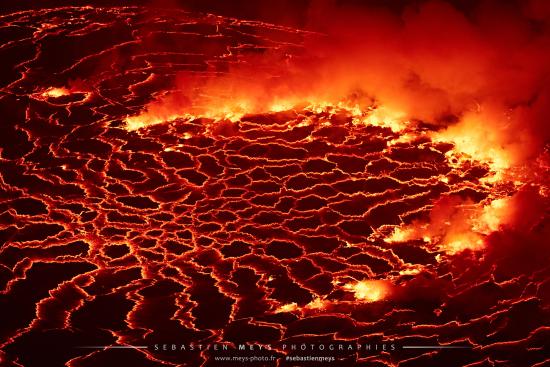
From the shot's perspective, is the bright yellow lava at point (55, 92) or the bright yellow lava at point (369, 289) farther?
the bright yellow lava at point (55, 92)

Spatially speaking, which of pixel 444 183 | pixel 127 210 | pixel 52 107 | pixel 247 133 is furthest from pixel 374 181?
pixel 52 107

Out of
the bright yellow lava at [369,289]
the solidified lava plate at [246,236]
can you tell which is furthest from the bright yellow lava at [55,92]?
the bright yellow lava at [369,289]

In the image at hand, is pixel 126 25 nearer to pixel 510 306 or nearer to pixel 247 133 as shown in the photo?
pixel 247 133

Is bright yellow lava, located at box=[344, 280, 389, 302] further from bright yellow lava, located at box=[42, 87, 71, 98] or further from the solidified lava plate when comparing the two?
bright yellow lava, located at box=[42, 87, 71, 98]

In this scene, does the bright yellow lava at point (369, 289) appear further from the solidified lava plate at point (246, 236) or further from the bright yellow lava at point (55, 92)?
the bright yellow lava at point (55, 92)

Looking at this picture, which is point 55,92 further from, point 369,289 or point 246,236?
point 369,289

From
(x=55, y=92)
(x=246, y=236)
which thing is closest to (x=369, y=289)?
(x=246, y=236)

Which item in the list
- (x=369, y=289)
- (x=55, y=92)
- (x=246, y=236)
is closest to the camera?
(x=369, y=289)

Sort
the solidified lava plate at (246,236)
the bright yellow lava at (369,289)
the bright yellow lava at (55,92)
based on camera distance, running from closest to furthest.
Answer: the solidified lava plate at (246,236), the bright yellow lava at (369,289), the bright yellow lava at (55,92)
